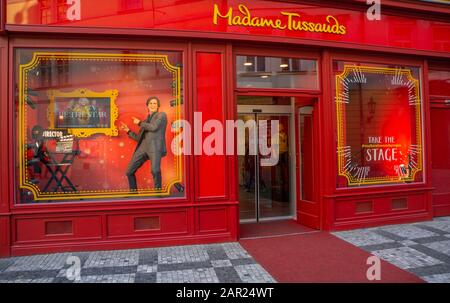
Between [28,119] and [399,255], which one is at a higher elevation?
[28,119]

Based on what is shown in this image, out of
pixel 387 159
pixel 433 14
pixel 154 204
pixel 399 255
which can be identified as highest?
pixel 433 14

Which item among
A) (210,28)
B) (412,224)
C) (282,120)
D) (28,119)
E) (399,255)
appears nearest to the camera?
(399,255)

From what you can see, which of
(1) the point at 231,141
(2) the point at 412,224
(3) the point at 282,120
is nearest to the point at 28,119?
(1) the point at 231,141

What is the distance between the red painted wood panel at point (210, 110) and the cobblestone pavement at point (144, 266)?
102 centimetres

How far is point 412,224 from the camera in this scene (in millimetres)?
7203

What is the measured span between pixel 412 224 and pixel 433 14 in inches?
173

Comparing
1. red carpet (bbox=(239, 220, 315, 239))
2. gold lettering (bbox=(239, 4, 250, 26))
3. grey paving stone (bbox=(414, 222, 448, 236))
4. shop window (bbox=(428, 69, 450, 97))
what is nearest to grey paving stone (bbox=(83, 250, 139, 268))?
red carpet (bbox=(239, 220, 315, 239))

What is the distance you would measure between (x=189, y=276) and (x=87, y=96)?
338 centimetres

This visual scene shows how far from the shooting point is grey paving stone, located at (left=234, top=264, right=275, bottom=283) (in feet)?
14.6

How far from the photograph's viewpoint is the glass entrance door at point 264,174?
8.02m

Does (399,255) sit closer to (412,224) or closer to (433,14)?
(412,224)

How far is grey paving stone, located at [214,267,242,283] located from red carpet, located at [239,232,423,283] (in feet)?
1.57

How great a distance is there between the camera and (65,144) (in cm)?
582

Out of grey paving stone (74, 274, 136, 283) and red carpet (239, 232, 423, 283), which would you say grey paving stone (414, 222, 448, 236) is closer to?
red carpet (239, 232, 423, 283)
